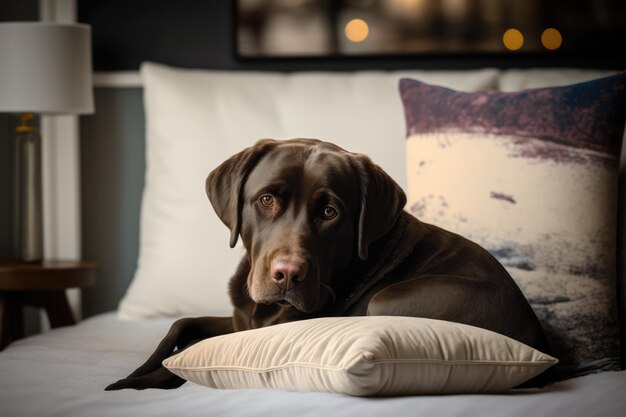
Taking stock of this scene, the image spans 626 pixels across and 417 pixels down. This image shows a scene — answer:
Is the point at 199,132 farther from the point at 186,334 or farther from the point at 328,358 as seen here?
the point at 328,358

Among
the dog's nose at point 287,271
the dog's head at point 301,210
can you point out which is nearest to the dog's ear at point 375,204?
the dog's head at point 301,210

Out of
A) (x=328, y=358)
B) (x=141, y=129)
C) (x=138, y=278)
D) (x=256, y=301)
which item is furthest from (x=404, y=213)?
(x=141, y=129)

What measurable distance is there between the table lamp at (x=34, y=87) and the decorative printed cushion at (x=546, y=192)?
119 centimetres

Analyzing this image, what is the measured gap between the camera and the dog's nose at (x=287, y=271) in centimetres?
130

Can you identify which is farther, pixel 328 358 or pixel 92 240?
pixel 92 240

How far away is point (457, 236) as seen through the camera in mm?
1519

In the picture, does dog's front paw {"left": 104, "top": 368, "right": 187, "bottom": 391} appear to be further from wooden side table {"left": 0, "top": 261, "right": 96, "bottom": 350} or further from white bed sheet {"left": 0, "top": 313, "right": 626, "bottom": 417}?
wooden side table {"left": 0, "top": 261, "right": 96, "bottom": 350}

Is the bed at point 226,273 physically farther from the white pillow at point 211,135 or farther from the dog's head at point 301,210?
the dog's head at point 301,210

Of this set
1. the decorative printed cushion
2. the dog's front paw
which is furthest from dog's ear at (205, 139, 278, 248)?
the decorative printed cushion

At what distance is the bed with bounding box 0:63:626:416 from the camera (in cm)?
118

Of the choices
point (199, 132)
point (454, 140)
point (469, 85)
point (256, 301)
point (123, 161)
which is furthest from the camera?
point (123, 161)

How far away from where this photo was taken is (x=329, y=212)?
4.42 feet

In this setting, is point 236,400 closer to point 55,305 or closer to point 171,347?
point 171,347

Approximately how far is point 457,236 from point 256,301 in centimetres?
42
